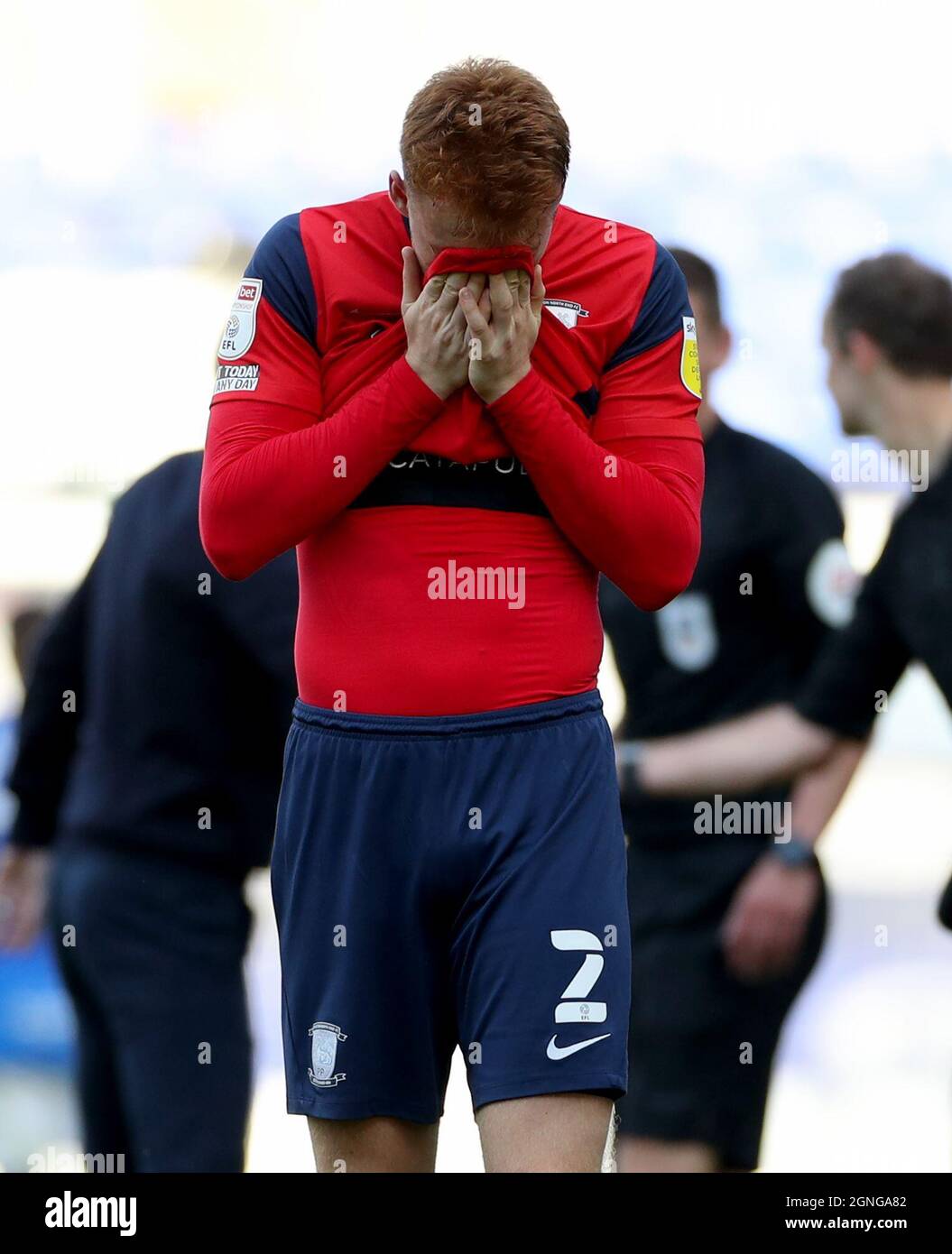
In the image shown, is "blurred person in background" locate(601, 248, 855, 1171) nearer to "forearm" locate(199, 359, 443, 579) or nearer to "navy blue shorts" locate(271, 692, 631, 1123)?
"navy blue shorts" locate(271, 692, 631, 1123)

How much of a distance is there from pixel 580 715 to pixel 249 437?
0.45 metres

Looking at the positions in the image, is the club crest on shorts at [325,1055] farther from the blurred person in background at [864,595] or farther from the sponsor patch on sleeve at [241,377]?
the blurred person in background at [864,595]

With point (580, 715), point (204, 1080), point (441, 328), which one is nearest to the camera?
point (441, 328)

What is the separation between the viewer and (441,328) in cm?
175

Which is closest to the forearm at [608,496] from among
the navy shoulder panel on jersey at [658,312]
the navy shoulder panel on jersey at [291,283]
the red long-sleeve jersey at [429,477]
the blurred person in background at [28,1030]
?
the red long-sleeve jersey at [429,477]

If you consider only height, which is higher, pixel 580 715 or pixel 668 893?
pixel 580 715

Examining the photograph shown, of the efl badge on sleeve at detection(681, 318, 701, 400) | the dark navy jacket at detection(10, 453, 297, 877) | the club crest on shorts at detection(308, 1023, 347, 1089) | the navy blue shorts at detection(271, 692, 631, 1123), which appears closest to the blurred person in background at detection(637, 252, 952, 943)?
the dark navy jacket at detection(10, 453, 297, 877)

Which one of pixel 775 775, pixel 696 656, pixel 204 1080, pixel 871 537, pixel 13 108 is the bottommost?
pixel 204 1080

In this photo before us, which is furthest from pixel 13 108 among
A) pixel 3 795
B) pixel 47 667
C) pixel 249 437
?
pixel 249 437

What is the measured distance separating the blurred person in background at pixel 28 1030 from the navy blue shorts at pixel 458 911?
1582mm

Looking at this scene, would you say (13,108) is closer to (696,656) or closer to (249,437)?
(696,656)

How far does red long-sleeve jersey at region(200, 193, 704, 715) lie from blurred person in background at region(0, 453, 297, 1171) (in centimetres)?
110

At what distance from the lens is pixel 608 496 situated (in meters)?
1.78

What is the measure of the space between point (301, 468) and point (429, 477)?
14cm
